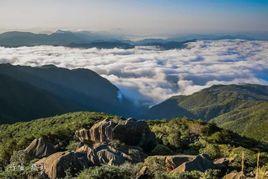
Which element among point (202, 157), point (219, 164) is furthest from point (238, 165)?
point (202, 157)

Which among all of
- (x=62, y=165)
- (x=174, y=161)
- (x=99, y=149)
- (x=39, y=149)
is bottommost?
(x=39, y=149)

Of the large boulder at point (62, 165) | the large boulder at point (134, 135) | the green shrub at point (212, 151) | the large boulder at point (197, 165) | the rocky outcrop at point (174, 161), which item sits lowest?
the green shrub at point (212, 151)

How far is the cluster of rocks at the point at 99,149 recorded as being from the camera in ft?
114

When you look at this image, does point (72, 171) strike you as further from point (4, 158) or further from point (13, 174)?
point (4, 158)

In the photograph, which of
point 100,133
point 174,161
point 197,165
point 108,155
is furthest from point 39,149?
point 197,165

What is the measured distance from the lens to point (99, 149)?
140ft

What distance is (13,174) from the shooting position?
27.9 meters

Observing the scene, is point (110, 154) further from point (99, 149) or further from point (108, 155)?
point (99, 149)

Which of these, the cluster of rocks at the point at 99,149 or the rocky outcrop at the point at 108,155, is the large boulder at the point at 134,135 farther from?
the rocky outcrop at the point at 108,155

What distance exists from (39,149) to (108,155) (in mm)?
9104

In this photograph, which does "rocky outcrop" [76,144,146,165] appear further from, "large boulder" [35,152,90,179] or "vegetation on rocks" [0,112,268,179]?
"large boulder" [35,152,90,179]

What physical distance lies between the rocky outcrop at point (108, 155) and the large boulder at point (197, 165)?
18.0ft

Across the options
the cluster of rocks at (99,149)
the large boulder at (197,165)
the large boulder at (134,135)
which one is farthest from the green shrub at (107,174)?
the large boulder at (134,135)

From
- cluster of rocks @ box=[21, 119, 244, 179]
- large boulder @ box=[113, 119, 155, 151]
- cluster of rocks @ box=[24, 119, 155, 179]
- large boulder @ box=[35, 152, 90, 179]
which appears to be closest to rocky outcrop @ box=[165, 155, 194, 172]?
cluster of rocks @ box=[21, 119, 244, 179]
